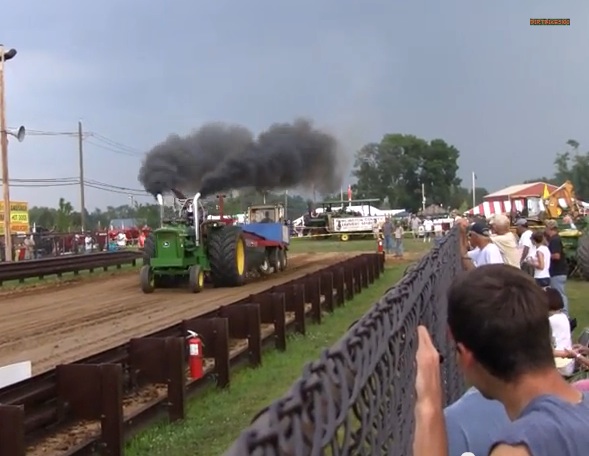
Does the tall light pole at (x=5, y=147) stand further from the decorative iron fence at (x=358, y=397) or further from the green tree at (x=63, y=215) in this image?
the green tree at (x=63, y=215)

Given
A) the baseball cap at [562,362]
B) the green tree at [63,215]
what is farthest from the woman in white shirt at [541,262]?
the green tree at [63,215]

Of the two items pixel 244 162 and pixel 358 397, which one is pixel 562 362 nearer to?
pixel 358 397

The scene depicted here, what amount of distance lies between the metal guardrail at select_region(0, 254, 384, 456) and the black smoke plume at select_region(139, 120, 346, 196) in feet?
38.7

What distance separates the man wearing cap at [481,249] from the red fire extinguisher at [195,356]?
2900mm

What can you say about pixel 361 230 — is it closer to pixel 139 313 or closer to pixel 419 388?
pixel 139 313

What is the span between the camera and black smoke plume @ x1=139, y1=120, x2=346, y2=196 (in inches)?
911

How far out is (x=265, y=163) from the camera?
998 inches

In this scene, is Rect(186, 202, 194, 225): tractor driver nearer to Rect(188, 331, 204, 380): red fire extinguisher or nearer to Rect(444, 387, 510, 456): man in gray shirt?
Rect(188, 331, 204, 380): red fire extinguisher

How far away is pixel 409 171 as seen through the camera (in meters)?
136

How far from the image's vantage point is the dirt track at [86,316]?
12.0 m

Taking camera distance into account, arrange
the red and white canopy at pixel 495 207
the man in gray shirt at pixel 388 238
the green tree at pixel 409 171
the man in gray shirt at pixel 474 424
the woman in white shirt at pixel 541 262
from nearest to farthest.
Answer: the man in gray shirt at pixel 474 424 → the woman in white shirt at pixel 541 262 → the man in gray shirt at pixel 388 238 → the red and white canopy at pixel 495 207 → the green tree at pixel 409 171

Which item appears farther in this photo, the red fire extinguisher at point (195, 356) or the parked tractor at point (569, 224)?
the parked tractor at point (569, 224)

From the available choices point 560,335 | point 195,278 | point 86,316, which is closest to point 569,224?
point 195,278

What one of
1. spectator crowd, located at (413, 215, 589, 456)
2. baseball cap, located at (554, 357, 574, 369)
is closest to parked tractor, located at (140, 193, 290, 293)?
baseball cap, located at (554, 357, 574, 369)
